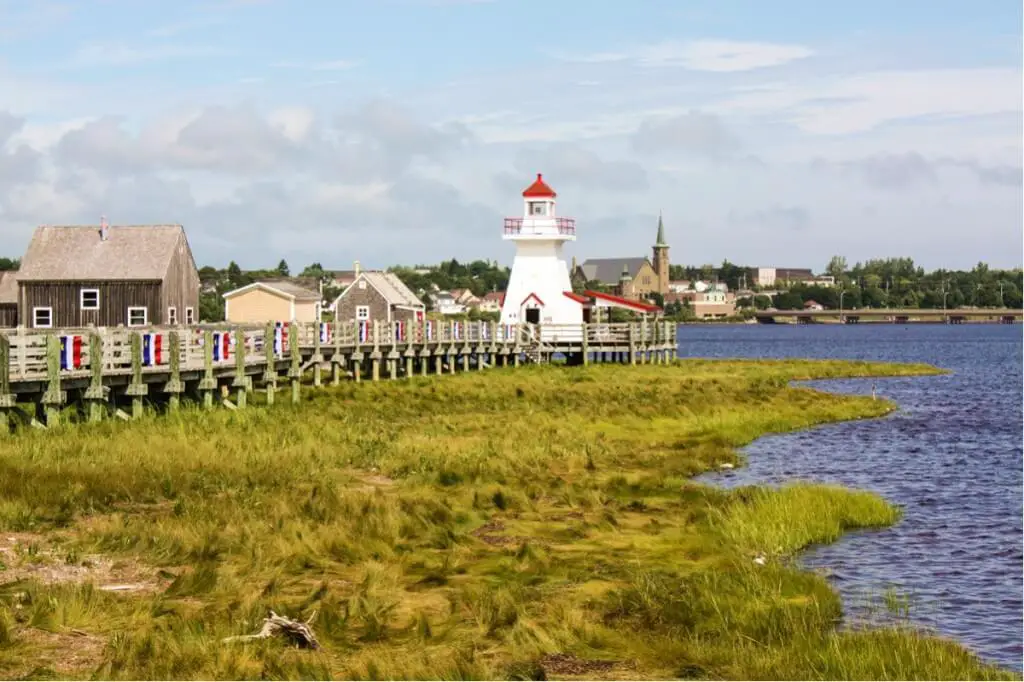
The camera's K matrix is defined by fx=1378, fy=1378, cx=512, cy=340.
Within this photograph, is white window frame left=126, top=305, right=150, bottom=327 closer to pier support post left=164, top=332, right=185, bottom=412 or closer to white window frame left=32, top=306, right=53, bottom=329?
white window frame left=32, top=306, right=53, bottom=329

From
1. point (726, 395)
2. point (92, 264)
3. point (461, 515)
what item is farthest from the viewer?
point (92, 264)

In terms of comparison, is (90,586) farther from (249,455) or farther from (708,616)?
(249,455)

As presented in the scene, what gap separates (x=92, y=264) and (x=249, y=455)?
36.1 meters

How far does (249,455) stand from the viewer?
78.7 feet

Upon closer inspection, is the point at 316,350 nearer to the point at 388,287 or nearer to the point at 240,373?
the point at 240,373

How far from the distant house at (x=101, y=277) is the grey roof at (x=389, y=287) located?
22.0 metres

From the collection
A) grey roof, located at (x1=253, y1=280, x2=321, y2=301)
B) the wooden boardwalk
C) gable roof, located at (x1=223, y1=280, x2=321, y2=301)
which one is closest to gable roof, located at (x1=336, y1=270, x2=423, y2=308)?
grey roof, located at (x1=253, y1=280, x2=321, y2=301)

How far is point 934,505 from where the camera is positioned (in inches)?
928

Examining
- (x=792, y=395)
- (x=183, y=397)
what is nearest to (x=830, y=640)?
(x=183, y=397)

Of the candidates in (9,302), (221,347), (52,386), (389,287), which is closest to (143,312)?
(9,302)

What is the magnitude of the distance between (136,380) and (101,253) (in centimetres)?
3035

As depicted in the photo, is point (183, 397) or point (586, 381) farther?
point (586, 381)

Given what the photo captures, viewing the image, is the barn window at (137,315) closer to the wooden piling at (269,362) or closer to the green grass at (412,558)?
the wooden piling at (269,362)

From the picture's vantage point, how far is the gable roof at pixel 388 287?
79.3 metres
